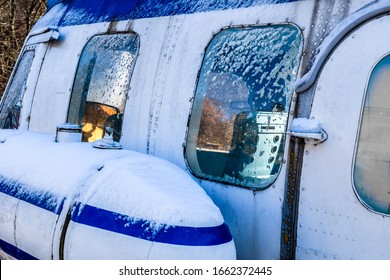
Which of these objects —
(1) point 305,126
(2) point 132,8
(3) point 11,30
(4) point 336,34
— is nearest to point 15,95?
(2) point 132,8

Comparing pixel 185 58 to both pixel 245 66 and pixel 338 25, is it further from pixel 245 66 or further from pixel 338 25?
pixel 338 25

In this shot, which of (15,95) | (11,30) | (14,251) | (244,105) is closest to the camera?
(244,105)

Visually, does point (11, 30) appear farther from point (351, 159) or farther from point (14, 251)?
point (351, 159)

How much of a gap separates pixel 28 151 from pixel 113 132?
0.64 meters

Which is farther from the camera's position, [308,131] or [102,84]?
[102,84]

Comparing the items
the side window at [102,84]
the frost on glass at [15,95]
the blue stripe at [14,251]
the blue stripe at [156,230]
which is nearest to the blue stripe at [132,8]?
the side window at [102,84]

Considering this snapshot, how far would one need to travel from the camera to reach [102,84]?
3516 mm

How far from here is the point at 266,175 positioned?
238cm

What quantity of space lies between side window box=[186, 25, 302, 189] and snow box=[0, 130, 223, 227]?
0.29 meters

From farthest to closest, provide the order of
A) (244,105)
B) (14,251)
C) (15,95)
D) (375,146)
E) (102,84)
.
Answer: (15,95) < (102,84) < (14,251) < (244,105) < (375,146)

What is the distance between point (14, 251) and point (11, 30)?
41.4ft

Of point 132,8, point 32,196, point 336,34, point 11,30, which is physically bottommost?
point 32,196

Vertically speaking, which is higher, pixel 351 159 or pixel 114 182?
pixel 351 159

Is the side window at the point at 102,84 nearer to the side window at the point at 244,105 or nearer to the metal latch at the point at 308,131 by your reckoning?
the side window at the point at 244,105
